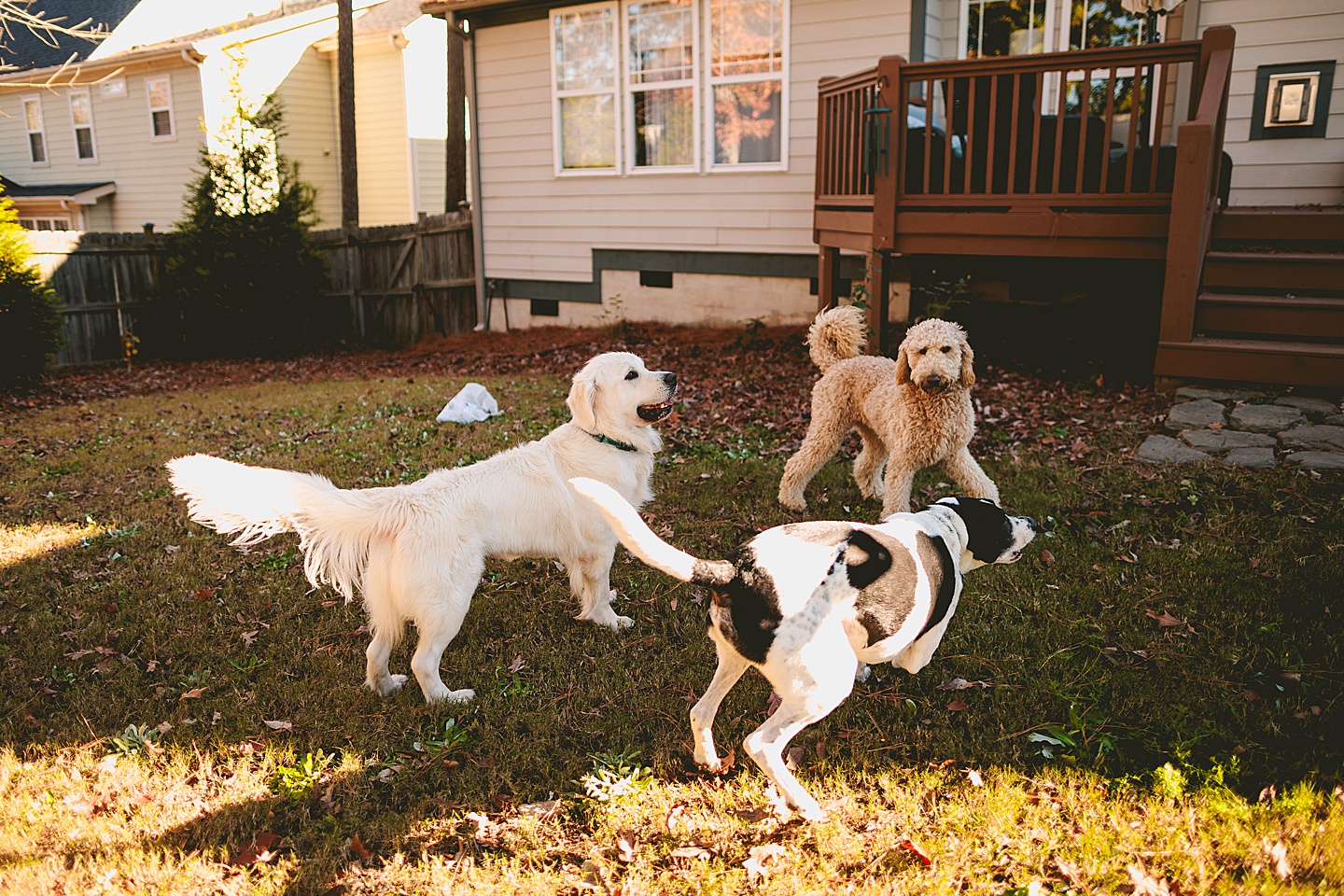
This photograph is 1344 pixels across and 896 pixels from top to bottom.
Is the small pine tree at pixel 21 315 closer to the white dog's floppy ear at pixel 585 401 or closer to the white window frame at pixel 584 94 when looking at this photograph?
the white window frame at pixel 584 94

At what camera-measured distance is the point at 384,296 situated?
14.8 meters

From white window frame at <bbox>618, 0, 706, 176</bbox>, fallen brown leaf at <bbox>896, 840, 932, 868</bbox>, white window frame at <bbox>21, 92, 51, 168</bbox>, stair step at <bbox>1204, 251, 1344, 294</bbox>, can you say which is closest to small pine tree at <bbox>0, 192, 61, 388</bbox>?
white window frame at <bbox>618, 0, 706, 176</bbox>

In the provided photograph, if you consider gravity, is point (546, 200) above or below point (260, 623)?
above

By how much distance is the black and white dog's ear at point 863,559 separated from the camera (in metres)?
2.65

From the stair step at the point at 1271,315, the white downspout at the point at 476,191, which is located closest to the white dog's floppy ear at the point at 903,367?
the stair step at the point at 1271,315

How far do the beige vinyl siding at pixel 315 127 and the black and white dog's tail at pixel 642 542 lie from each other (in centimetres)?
1986

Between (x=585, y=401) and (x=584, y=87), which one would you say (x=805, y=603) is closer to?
(x=585, y=401)

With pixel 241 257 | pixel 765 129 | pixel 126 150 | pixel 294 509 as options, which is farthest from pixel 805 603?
pixel 126 150

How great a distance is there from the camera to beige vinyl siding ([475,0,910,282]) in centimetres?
1020

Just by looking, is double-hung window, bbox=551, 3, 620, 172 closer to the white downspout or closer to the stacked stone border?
the white downspout

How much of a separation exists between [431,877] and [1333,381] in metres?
6.79

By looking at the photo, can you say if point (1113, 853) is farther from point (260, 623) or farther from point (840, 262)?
point (840, 262)

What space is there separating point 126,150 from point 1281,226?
24.5 metres

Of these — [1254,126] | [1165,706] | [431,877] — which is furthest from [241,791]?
[1254,126]
